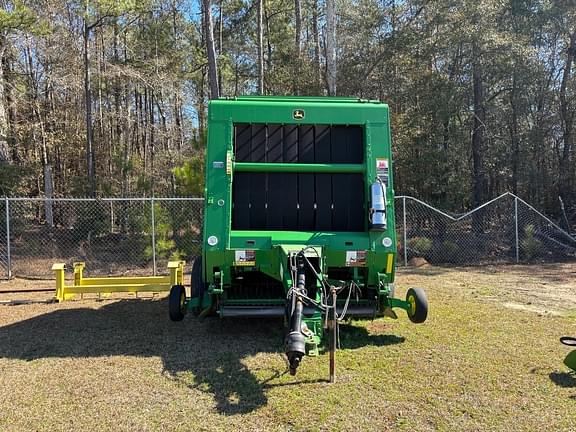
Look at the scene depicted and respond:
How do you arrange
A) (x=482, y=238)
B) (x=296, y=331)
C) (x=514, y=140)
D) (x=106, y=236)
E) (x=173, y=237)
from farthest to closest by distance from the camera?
(x=514, y=140)
(x=106, y=236)
(x=482, y=238)
(x=173, y=237)
(x=296, y=331)

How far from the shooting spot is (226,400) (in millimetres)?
4117

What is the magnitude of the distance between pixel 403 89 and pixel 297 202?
563 inches

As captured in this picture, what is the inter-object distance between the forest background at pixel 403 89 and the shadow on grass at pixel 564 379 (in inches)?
508

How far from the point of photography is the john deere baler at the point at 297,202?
5.49 metres

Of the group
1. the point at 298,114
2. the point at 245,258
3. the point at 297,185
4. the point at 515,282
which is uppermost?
the point at 298,114

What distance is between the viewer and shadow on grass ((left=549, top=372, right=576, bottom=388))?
4.39 meters

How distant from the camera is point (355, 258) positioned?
18.1ft

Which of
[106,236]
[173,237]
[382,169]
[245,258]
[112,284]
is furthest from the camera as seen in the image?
[106,236]

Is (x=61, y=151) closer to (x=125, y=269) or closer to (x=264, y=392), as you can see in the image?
(x=125, y=269)

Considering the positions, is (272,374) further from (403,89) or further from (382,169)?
(403,89)

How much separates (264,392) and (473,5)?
54.0ft

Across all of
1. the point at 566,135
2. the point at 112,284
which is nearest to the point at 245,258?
the point at 112,284

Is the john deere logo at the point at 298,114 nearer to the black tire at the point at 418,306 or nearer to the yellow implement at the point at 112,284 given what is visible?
the black tire at the point at 418,306

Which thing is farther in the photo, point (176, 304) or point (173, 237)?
point (173, 237)
